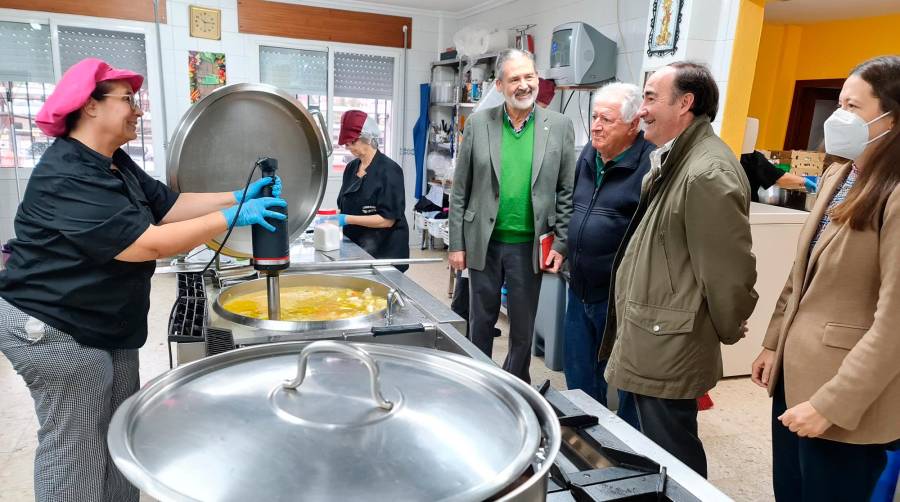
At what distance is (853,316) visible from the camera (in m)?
1.38

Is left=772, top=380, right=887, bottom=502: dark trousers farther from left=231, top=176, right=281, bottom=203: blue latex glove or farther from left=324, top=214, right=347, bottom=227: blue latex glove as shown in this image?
left=324, top=214, right=347, bottom=227: blue latex glove

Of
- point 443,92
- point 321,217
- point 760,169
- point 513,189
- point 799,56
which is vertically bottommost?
→ point 321,217

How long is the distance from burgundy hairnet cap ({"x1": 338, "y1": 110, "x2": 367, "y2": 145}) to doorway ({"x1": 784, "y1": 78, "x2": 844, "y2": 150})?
583 cm

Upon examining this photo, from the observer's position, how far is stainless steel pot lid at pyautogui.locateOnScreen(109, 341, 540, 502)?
61cm

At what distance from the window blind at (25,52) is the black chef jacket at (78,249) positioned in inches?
191

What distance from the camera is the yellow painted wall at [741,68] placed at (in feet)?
10.2

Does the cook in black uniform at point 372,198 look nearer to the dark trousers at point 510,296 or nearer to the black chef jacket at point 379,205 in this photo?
the black chef jacket at point 379,205

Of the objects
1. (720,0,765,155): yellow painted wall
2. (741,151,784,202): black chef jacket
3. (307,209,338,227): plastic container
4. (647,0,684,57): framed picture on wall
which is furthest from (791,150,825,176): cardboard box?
(307,209,338,227): plastic container

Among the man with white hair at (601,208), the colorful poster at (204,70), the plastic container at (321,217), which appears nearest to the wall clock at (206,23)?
the colorful poster at (204,70)

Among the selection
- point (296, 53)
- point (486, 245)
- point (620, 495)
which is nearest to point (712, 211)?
point (620, 495)

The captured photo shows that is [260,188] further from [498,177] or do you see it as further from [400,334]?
[498,177]

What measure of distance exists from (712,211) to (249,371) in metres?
1.27

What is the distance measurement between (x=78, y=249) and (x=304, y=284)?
2.46ft

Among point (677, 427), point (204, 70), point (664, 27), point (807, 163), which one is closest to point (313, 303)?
point (677, 427)
